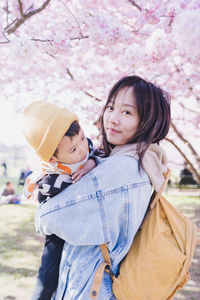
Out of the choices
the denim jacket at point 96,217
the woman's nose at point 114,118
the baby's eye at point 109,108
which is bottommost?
the denim jacket at point 96,217

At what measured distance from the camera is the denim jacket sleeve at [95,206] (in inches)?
46.0

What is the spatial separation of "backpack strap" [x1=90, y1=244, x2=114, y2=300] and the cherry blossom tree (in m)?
0.82

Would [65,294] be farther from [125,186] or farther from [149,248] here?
[125,186]

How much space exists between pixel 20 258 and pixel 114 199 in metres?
3.69

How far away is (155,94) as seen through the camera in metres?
1.36

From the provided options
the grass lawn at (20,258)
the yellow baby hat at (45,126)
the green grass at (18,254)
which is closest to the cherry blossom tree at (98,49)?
the yellow baby hat at (45,126)

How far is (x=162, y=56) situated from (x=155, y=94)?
3.54ft

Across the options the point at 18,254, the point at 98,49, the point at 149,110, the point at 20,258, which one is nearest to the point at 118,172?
the point at 149,110

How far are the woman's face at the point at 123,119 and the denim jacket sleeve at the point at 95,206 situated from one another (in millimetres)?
191

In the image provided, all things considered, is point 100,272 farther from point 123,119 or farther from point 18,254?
point 18,254

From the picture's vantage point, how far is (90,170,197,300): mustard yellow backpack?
1.18 m

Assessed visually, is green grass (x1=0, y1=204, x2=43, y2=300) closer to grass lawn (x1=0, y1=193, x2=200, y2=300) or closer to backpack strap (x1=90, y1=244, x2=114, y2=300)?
grass lawn (x1=0, y1=193, x2=200, y2=300)

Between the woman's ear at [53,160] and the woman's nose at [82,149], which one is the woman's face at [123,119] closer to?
the woman's nose at [82,149]

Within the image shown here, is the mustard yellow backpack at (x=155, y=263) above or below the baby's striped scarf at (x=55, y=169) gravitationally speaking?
below
